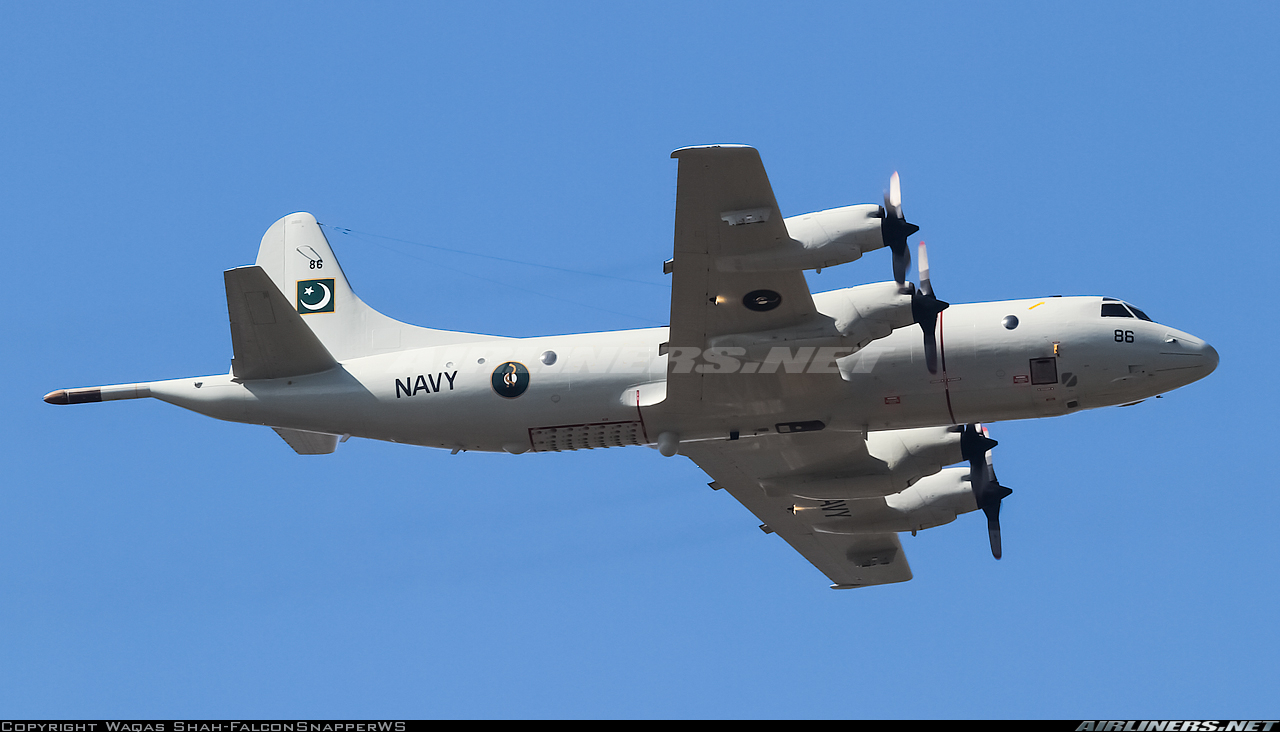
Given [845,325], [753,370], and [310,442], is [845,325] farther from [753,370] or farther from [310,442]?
[310,442]

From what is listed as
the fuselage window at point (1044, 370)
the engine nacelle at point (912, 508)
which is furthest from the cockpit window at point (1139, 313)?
the engine nacelle at point (912, 508)

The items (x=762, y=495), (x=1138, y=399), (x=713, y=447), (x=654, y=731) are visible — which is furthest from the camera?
(x=762, y=495)

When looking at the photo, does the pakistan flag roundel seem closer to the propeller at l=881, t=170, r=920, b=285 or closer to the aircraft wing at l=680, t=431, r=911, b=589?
the aircraft wing at l=680, t=431, r=911, b=589

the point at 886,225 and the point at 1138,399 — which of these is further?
the point at 1138,399

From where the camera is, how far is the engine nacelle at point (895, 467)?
2386 centimetres

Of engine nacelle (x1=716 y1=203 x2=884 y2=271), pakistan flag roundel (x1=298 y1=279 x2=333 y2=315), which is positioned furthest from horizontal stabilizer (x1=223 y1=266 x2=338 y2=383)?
engine nacelle (x1=716 y1=203 x2=884 y2=271)

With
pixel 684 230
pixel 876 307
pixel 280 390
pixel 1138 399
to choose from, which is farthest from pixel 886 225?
pixel 280 390

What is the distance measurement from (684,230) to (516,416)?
4861mm

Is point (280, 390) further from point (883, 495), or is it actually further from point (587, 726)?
point (883, 495)

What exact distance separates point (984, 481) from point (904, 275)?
19.8ft

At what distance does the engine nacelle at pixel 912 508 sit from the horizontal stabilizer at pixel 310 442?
980 cm

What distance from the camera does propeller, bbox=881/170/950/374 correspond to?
19812 millimetres

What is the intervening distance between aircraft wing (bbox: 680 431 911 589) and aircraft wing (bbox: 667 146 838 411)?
7.37ft

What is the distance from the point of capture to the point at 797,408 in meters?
21.7
